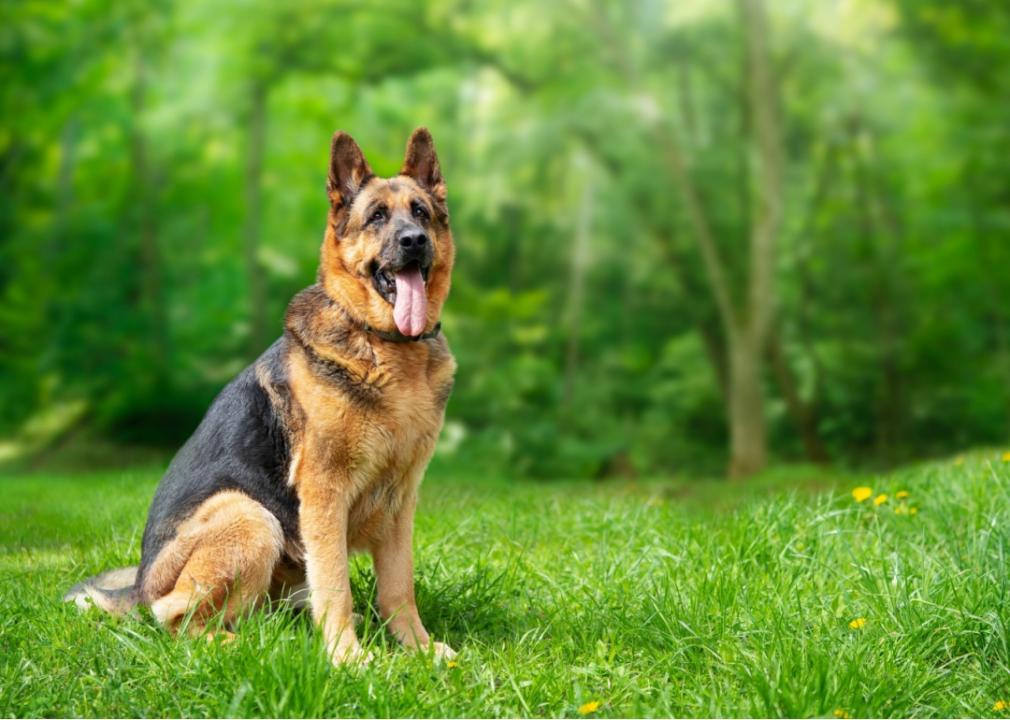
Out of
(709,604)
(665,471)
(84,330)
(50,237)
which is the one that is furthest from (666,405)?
(709,604)

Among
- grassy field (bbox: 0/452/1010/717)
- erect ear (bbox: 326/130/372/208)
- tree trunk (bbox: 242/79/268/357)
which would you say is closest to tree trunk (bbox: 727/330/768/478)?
tree trunk (bbox: 242/79/268/357)

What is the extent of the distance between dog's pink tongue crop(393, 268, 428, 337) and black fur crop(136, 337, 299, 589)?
0.56 meters

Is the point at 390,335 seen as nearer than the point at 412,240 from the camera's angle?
No

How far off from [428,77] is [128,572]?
15.0 m

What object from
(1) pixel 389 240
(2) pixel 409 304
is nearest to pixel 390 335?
(2) pixel 409 304

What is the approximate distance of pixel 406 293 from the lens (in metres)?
4.31

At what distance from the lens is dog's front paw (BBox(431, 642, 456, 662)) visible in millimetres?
4035

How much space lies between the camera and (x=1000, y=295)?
61.9 feet

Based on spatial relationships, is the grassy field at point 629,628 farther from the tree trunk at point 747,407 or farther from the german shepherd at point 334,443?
the tree trunk at point 747,407

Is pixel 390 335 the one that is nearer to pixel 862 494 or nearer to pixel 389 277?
pixel 389 277

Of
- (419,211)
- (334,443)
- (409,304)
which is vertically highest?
(419,211)

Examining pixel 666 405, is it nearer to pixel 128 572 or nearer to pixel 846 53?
pixel 846 53

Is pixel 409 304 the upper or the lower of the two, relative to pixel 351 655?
upper

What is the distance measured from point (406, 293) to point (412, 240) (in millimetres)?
232
